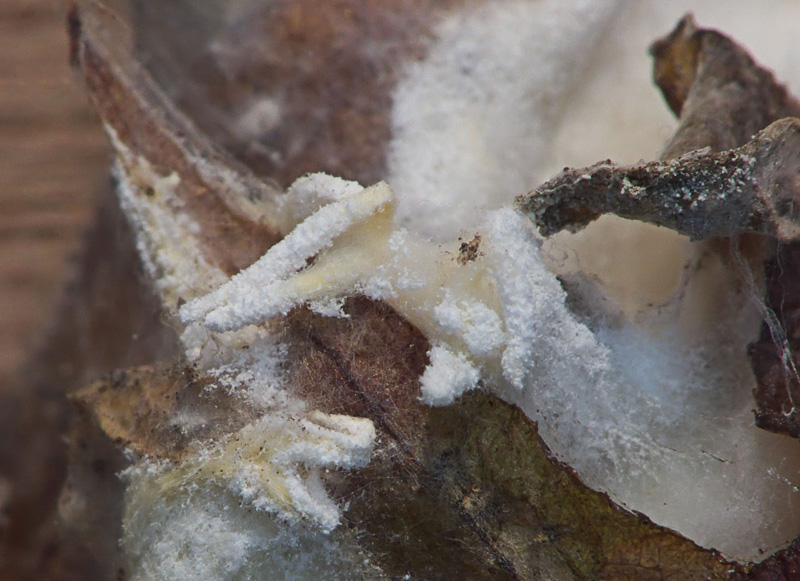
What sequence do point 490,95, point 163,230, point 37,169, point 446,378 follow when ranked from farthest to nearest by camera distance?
point 37,169 → point 490,95 → point 163,230 → point 446,378

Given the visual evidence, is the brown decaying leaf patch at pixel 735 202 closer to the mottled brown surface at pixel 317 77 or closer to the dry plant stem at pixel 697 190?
the dry plant stem at pixel 697 190

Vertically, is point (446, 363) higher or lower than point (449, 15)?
lower

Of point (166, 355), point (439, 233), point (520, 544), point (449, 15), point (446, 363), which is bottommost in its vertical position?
point (166, 355)

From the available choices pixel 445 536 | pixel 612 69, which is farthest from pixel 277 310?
pixel 612 69

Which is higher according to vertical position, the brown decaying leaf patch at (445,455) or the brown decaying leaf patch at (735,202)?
the brown decaying leaf patch at (735,202)

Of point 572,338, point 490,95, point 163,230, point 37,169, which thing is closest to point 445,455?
point 572,338

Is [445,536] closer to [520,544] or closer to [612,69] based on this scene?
[520,544]

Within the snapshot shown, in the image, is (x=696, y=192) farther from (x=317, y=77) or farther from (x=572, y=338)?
(x=317, y=77)

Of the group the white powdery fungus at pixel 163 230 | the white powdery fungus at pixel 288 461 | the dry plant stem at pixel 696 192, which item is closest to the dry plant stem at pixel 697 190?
the dry plant stem at pixel 696 192
